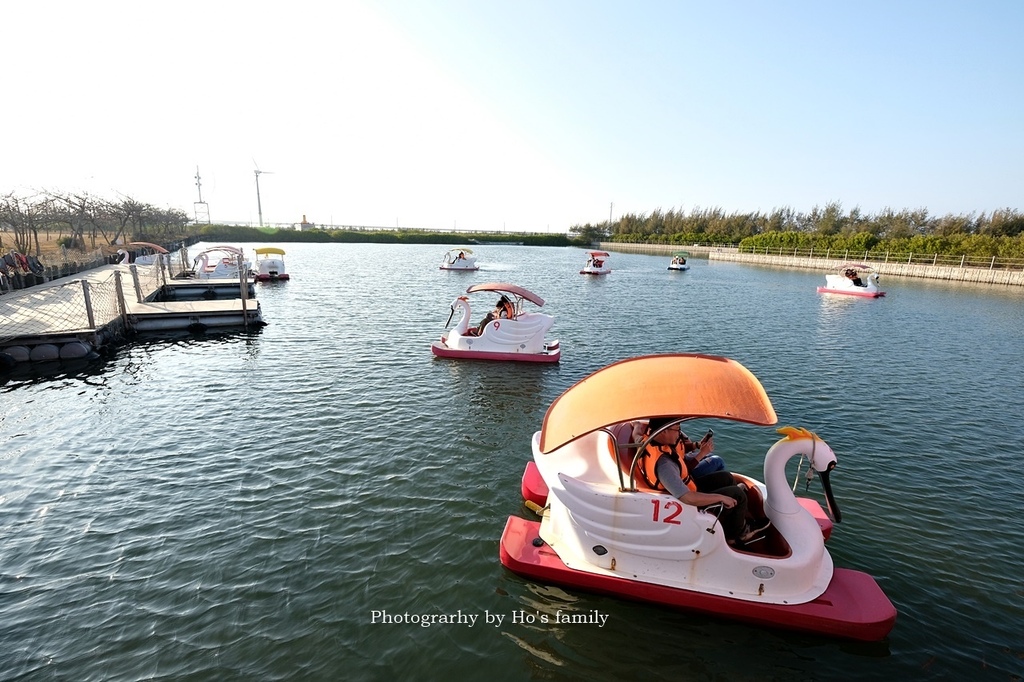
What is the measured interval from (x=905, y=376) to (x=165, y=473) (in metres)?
24.1

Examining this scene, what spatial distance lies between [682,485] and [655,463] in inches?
17.6

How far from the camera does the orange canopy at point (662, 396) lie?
20.1 feet

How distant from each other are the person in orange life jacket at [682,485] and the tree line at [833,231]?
7041 cm

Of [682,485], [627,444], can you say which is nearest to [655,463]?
[682,485]

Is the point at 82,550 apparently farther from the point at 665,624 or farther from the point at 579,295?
the point at 579,295

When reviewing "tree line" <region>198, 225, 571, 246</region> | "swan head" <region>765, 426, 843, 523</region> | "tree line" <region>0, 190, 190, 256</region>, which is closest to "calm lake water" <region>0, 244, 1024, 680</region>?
"swan head" <region>765, 426, 843, 523</region>

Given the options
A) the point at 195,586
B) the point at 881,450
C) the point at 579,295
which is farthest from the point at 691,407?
the point at 579,295

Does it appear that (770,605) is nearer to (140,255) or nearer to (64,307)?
(64,307)

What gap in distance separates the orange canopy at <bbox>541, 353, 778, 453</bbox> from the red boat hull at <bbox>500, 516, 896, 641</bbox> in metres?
1.83

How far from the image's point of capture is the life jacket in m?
6.76

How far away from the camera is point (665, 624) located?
21.9 feet

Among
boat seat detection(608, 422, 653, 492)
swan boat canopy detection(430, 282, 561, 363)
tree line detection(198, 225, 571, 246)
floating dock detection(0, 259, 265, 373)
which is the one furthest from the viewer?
tree line detection(198, 225, 571, 246)

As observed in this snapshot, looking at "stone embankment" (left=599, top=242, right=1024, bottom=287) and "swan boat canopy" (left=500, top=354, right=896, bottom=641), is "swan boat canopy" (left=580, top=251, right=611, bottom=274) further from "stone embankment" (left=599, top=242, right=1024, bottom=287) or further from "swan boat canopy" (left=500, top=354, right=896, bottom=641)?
"swan boat canopy" (left=500, top=354, right=896, bottom=641)

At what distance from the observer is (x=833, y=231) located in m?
96.4
